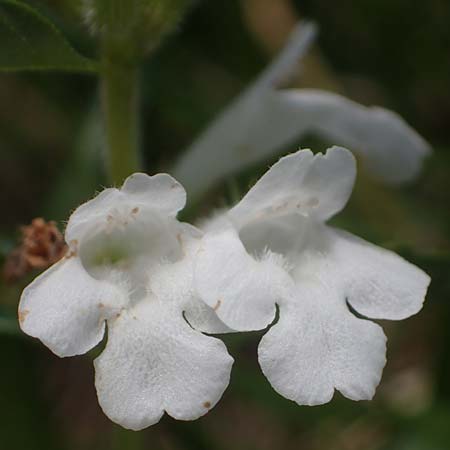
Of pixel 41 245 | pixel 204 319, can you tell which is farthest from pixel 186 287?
pixel 41 245

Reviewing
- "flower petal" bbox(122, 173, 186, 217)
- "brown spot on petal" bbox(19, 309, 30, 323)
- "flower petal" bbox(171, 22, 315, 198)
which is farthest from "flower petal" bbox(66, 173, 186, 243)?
"flower petal" bbox(171, 22, 315, 198)

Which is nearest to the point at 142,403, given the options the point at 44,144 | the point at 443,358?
the point at 443,358

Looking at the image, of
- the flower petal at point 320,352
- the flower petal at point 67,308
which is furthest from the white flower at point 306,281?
the flower petal at point 67,308

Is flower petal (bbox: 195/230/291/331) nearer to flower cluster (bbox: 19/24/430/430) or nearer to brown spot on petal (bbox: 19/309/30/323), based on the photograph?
flower cluster (bbox: 19/24/430/430)

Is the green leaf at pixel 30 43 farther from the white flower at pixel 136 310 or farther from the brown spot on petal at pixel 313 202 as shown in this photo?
the brown spot on petal at pixel 313 202

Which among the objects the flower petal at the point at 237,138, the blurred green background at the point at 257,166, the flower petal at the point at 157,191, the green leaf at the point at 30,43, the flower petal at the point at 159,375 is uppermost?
the green leaf at the point at 30,43

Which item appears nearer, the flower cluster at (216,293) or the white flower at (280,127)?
the flower cluster at (216,293)
